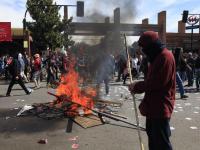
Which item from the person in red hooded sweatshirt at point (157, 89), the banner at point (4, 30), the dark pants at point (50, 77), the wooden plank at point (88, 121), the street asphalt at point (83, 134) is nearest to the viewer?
the person in red hooded sweatshirt at point (157, 89)

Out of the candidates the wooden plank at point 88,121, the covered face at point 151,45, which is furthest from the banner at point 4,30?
the covered face at point 151,45

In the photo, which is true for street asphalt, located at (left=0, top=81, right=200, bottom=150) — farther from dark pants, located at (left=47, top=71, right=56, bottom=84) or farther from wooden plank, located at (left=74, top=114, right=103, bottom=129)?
dark pants, located at (left=47, top=71, right=56, bottom=84)

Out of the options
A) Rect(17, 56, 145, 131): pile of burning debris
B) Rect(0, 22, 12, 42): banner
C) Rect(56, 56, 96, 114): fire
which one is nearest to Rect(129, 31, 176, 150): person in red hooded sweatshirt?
Rect(17, 56, 145, 131): pile of burning debris

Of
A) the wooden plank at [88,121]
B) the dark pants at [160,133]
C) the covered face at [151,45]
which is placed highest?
the covered face at [151,45]

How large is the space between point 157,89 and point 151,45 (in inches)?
20.4

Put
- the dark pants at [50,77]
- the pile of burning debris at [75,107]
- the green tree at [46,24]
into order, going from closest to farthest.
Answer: the pile of burning debris at [75,107] < the dark pants at [50,77] < the green tree at [46,24]

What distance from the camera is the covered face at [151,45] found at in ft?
15.6

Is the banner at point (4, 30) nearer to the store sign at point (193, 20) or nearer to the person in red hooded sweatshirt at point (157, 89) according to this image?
the store sign at point (193, 20)

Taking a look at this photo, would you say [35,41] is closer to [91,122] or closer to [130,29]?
[130,29]

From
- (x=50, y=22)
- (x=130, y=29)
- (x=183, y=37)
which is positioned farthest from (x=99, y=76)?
(x=183, y=37)

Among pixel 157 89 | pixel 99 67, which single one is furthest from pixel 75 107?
pixel 157 89

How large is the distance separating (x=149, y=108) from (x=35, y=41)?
32485 millimetres

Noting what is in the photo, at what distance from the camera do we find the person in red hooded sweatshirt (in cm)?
466

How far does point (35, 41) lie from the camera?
36500 mm
